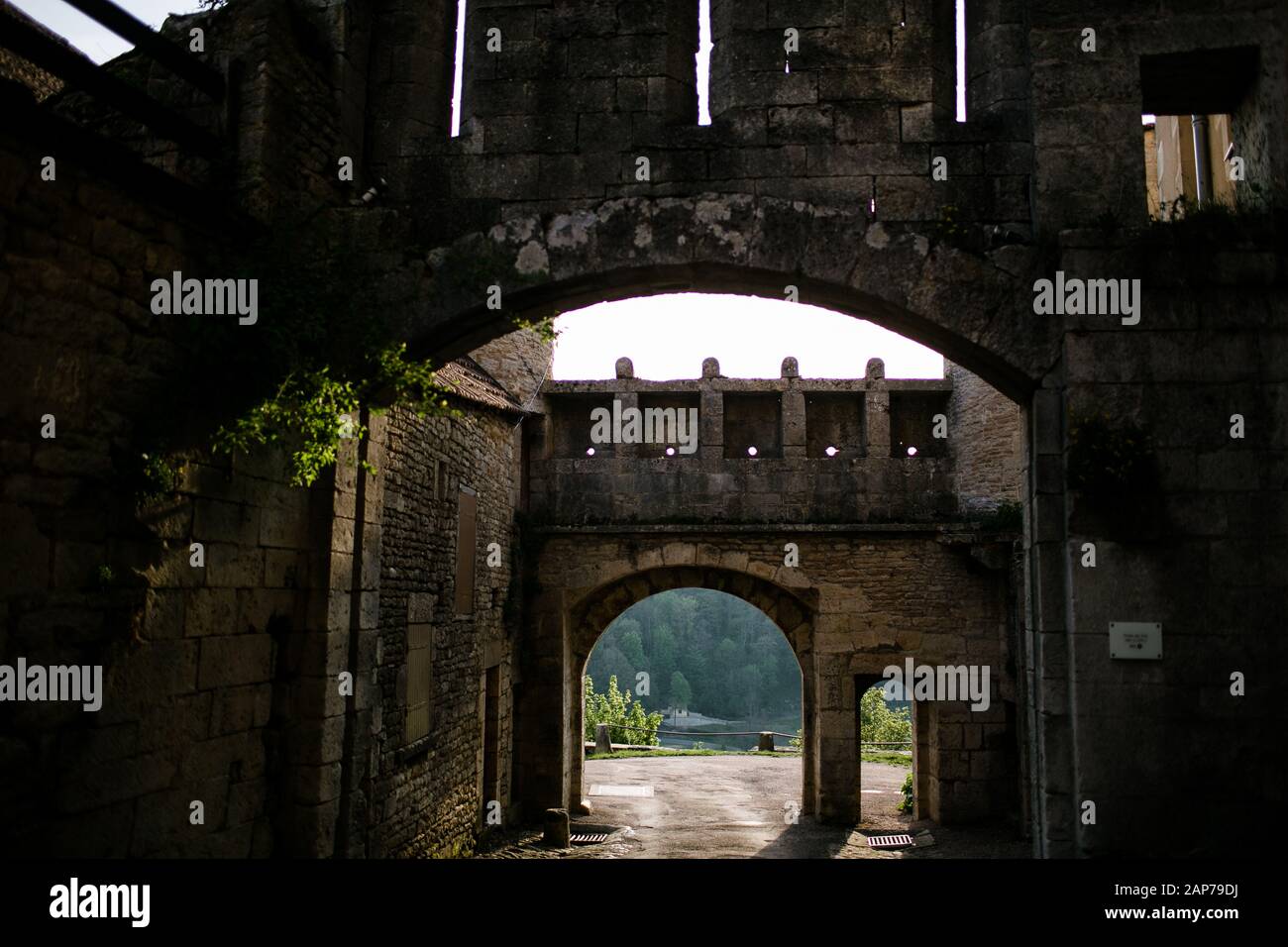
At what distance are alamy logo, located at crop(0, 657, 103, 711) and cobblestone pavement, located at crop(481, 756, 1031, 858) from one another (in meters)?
7.69

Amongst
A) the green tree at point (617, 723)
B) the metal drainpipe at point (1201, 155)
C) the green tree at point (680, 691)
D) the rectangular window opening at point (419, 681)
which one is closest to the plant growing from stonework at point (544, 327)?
the rectangular window opening at point (419, 681)

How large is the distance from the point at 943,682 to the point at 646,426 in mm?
5237

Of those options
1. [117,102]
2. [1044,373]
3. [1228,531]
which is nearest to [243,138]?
[117,102]

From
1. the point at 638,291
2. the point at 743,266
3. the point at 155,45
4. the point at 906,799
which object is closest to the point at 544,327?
the point at 638,291

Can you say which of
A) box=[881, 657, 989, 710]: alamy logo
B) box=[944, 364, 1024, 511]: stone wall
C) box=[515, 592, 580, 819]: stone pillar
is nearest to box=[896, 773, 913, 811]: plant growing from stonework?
box=[881, 657, 989, 710]: alamy logo

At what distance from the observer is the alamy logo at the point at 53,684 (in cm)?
318

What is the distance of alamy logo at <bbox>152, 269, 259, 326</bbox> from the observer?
403 cm

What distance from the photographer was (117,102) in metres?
3.87

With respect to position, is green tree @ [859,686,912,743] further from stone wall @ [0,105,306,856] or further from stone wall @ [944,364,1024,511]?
stone wall @ [0,105,306,856]

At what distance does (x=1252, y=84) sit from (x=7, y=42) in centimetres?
526

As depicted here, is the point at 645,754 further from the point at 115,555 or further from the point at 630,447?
the point at 115,555

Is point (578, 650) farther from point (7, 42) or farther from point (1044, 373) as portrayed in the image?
point (7, 42)

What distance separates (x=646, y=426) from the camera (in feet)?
45.5

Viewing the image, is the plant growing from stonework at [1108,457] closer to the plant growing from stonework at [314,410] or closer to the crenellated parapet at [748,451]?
the plant growing from stonework at [314,410]
